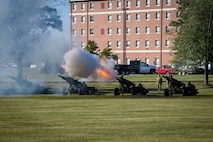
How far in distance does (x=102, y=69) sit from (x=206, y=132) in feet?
91.2

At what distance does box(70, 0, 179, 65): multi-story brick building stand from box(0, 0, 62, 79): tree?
76406 millimetres

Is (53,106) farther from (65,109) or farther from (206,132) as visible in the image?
(206,132)

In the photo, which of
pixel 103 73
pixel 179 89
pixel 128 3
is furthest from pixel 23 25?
pixel 128 3

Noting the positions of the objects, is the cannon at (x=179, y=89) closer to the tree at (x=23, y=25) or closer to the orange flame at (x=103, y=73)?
the orange flame at (x=103, y=73)

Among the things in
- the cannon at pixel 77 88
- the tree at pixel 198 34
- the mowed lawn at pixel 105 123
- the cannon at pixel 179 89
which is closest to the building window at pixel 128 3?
the tree at pixel 198 34

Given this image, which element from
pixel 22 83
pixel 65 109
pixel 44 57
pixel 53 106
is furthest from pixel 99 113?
pixel 22 83

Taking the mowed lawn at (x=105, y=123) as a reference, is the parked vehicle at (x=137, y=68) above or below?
above

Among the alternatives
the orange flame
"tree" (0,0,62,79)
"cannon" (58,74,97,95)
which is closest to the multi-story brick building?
the orange flame

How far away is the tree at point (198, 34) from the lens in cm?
6219

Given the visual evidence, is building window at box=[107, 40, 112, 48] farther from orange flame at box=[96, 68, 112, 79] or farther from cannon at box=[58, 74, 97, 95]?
cannon at box=[58, 74, 97, 95]

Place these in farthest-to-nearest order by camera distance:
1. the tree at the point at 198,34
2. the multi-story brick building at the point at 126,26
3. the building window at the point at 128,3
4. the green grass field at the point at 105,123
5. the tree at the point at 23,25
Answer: the building window at the point at 128,3 → the multi-story brick building at the point at 126,26 → the tree at the point at 198,34 → the tree at the point at 23,25 → the green grass field at the point at 105,123

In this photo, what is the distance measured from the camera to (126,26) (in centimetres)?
11881

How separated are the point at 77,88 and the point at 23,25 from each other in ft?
37.3

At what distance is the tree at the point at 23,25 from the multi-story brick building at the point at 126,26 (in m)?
76.4
